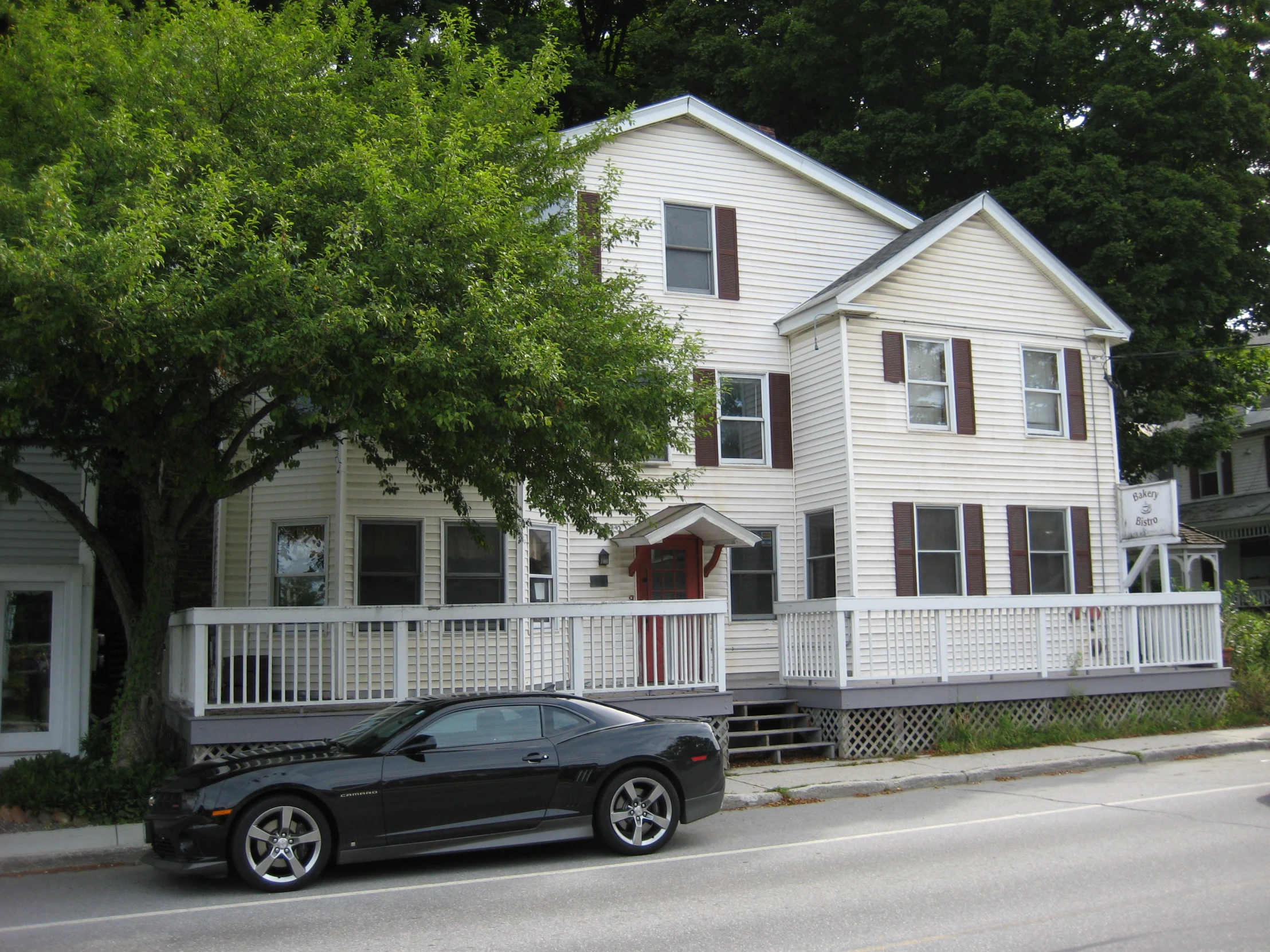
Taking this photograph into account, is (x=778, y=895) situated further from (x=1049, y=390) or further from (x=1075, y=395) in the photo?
(x=1075, y=395)

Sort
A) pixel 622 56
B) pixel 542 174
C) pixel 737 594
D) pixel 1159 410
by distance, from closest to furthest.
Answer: pixel 542 174, pixel 737 594, pixel 1159 410, pixel 622 56

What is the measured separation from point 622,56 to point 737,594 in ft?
67.1

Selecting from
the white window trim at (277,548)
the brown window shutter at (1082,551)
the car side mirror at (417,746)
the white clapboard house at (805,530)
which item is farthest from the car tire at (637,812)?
the brown window shutter at (1082,551)

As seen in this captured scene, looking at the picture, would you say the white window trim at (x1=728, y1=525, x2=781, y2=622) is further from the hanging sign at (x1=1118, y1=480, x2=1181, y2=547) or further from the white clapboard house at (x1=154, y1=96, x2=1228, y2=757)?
the hanging sign at (x1=1118, y1=480, x2=1181, y2=547)

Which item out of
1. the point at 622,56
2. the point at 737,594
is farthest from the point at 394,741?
the point at 622,56

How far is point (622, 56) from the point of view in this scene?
33812 mm

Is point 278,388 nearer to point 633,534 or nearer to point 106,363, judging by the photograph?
point 106,363

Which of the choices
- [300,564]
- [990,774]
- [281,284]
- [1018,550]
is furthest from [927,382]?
[281,284]

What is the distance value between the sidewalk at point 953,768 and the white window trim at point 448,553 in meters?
4.31

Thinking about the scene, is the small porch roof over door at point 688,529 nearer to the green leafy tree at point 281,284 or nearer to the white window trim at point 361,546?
the white window trim at point 361,546

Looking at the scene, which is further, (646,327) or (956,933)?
(646,327)

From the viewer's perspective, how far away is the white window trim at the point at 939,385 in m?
18.8

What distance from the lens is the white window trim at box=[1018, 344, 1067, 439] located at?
19875 millimetres

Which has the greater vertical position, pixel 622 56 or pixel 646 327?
pixel 622 56
